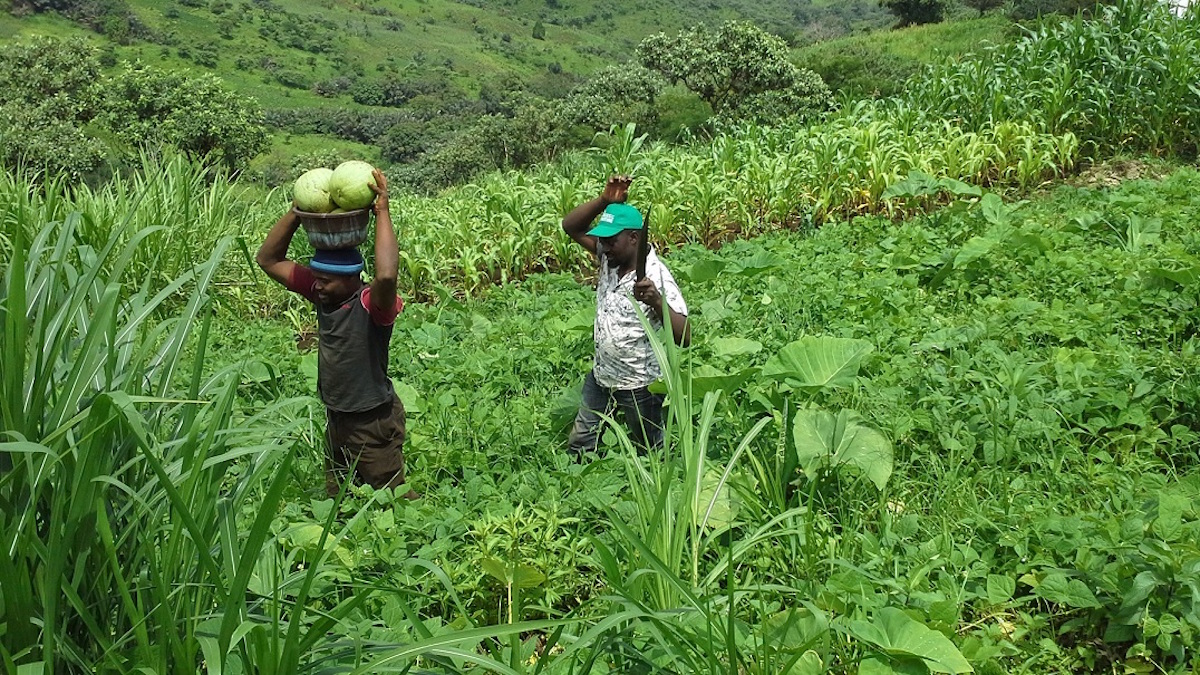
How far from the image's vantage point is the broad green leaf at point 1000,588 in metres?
2.62

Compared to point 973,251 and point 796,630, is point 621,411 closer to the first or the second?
point 796,630

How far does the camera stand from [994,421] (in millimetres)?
3463

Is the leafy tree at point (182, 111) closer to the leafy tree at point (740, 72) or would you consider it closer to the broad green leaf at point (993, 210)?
the leafy tree at point (740, 72)

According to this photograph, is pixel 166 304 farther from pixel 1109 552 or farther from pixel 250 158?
pixel 250 158

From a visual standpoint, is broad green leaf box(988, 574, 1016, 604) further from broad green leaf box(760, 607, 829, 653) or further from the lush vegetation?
broad green leaf box(760, 607, 829, 653)

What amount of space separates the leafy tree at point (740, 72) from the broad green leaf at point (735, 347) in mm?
15588

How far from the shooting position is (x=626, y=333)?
3.99 meters

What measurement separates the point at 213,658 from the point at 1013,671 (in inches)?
80.2

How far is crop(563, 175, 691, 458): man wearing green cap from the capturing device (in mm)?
3900

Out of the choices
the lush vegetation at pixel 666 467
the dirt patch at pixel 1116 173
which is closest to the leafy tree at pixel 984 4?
the dirt patch at pixel 1116 173

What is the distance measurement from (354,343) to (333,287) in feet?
0.77

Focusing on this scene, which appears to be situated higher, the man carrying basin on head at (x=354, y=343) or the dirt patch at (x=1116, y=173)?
the man carrying basin on head at (x=354, y=343)

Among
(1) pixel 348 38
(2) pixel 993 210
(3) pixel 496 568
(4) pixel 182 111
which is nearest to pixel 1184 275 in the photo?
(2) pixel 993 210

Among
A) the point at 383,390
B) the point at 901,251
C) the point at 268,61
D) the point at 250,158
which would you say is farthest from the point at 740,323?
the point at 268,61
